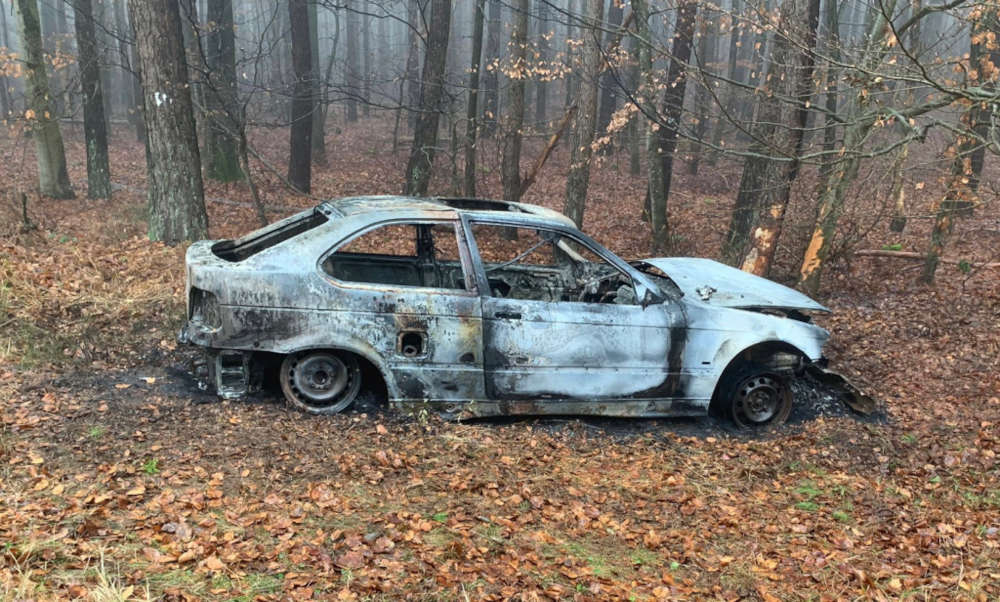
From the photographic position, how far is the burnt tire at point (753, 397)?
20.8 ft

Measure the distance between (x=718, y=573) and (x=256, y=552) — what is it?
2476 millimetres

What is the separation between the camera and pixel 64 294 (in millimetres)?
6887

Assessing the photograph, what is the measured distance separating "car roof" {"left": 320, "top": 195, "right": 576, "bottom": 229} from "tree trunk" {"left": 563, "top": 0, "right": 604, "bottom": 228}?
5287 millimetres

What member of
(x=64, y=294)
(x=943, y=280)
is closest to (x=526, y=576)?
(x=64, y=294)

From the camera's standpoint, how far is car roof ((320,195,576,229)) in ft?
18.8

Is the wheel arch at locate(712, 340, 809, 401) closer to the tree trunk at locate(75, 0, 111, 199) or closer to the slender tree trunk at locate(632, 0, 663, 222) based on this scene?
the slender tree trunk at locate(632, 0, 663, 222)

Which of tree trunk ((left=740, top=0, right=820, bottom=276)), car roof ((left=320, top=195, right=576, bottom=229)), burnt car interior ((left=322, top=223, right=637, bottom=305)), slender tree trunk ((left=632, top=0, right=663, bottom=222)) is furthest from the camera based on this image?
slender tree trunk ((left=632, top=0, right=663, bottom=222))

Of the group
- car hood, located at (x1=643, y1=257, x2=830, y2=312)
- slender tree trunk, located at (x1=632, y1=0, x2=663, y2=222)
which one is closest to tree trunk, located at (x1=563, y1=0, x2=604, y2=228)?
slender tree trunk, located at (x1=632, y1=0, x2=663, y2=222)

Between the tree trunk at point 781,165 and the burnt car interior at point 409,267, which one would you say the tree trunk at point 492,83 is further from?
the burnt car interior at point 409,267

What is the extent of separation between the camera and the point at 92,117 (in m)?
14.2

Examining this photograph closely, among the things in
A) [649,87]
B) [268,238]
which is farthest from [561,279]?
[649,87]

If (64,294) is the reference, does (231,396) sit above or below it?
below

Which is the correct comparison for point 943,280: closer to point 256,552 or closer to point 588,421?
point 588,421

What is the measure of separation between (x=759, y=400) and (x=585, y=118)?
20.2 feet
